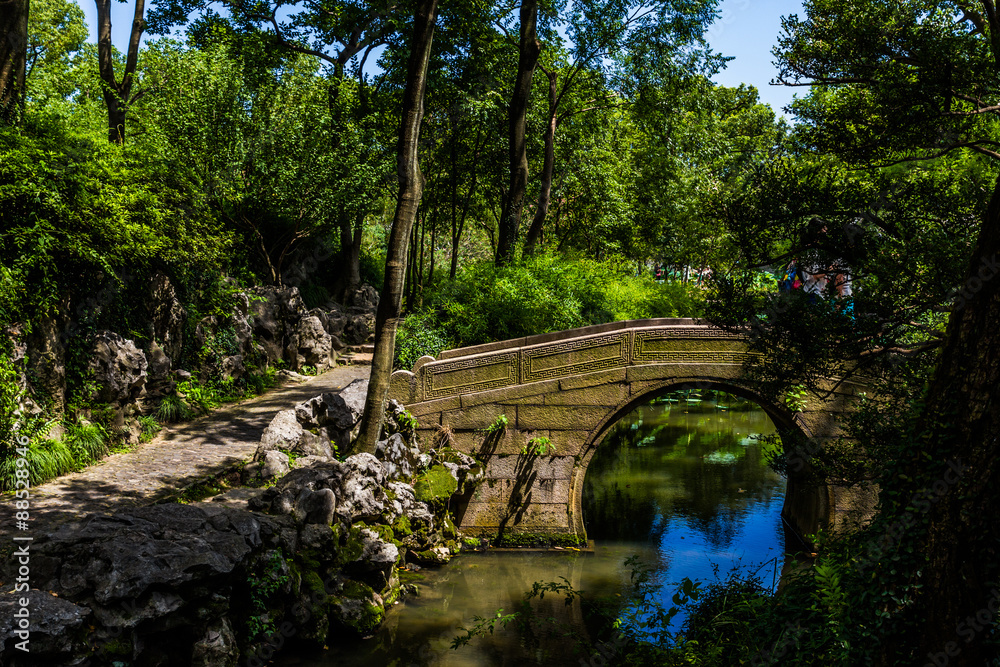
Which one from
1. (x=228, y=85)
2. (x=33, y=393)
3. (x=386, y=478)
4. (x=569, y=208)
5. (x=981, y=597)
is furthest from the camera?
(x=569, y=208)

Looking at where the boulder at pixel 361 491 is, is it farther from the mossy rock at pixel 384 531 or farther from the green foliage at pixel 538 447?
the green foliage at pixel 538 447

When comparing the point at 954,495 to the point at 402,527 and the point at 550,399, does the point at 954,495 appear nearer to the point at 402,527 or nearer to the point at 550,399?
the point at 402,527

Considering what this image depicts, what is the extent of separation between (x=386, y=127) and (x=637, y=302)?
10942mm

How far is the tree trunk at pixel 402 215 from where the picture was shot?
29.9 feet

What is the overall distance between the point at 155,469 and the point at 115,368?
177cm

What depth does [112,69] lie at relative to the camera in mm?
14945

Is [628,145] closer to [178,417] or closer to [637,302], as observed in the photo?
[637,302]

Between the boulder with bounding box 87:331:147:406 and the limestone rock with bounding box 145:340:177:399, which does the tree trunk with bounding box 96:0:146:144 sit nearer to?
the limestone rock with bounding box 145:340:177:399

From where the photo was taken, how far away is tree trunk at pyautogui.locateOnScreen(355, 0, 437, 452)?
911 centimetres

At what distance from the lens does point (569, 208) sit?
85.0 feet

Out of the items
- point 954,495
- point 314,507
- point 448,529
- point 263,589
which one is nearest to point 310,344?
point 448,529

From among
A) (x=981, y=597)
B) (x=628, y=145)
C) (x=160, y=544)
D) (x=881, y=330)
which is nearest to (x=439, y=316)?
(x=160, y=544)

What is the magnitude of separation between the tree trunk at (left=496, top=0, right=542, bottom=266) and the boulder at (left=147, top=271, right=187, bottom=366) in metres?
7.11

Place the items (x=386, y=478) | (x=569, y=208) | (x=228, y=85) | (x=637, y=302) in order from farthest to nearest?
(x=569, y=208), (x=637, y=302), (x=228, y=85), (x=386, y=478)
